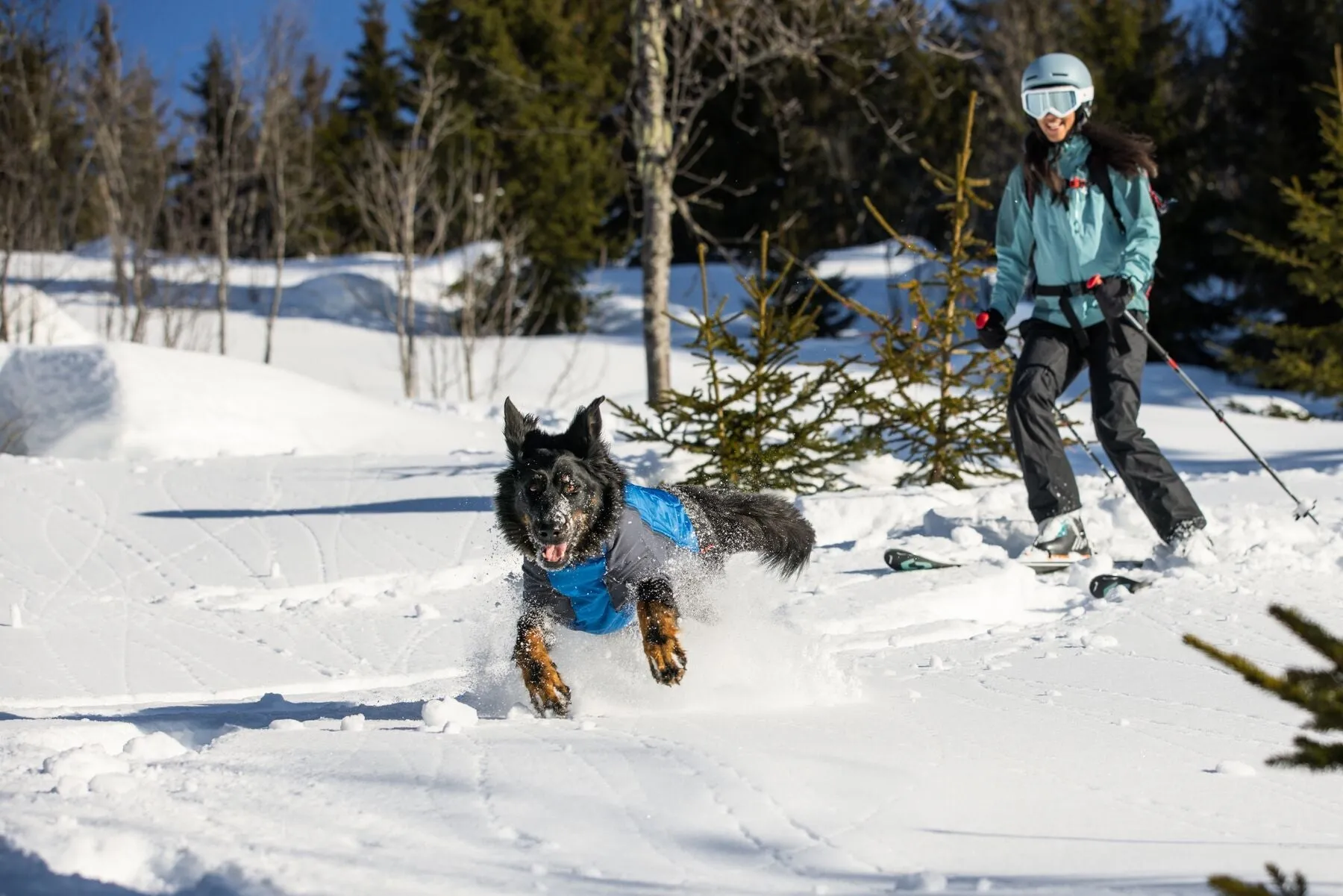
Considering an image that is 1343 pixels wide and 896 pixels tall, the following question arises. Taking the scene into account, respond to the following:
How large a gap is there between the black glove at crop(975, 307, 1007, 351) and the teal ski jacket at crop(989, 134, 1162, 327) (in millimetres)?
203

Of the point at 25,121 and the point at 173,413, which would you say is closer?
the point at 173,413

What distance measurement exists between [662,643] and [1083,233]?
3.47 metres

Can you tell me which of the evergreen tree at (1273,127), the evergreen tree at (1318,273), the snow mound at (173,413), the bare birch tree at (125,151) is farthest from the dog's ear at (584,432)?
the bare birch tree at (125,151)

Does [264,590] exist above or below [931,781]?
below

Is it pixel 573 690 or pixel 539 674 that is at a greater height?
pixel 539 674

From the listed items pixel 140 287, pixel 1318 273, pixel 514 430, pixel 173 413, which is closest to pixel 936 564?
pixel 514 430

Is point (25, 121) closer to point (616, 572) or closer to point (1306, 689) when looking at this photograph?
point (616, 572)

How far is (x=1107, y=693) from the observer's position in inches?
169

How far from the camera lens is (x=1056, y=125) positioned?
6.23m

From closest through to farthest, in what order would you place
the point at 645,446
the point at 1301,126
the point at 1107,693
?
the point at 1107,693, the point at 645,446, the point at 1301,126

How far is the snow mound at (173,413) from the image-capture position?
34.3 feet

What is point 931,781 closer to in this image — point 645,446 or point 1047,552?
point 1047,552

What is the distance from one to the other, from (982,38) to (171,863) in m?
36.4

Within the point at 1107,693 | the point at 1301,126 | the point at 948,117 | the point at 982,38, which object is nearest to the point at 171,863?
the point at 1107,693
